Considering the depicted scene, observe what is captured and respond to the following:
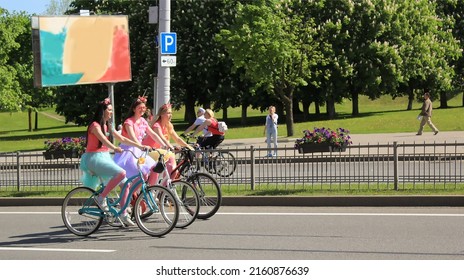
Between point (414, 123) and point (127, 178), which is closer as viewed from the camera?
point (127, 178)

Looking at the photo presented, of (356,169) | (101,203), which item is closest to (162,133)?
(101,203)

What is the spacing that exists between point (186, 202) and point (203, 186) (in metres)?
0.77

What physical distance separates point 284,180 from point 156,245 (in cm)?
641

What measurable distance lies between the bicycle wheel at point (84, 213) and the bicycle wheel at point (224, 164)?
4.83 meters

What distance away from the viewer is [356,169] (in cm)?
1655

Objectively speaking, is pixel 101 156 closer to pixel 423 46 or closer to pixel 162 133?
pixel 162 133


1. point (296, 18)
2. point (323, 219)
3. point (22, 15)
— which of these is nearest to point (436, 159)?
point (323, 219)

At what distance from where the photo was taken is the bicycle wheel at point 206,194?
13164 mm

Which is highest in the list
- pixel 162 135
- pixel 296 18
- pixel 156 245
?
pixel 296 18

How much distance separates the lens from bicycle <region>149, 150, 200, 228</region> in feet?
40.7

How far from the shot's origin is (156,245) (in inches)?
433

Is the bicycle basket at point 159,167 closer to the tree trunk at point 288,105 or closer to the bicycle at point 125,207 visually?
the bicycle at point 125,207

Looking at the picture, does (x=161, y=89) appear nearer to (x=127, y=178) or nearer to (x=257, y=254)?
(x=127, y=178)

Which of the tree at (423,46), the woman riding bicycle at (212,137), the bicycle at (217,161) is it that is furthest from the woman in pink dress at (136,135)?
the tree at (423,46)
